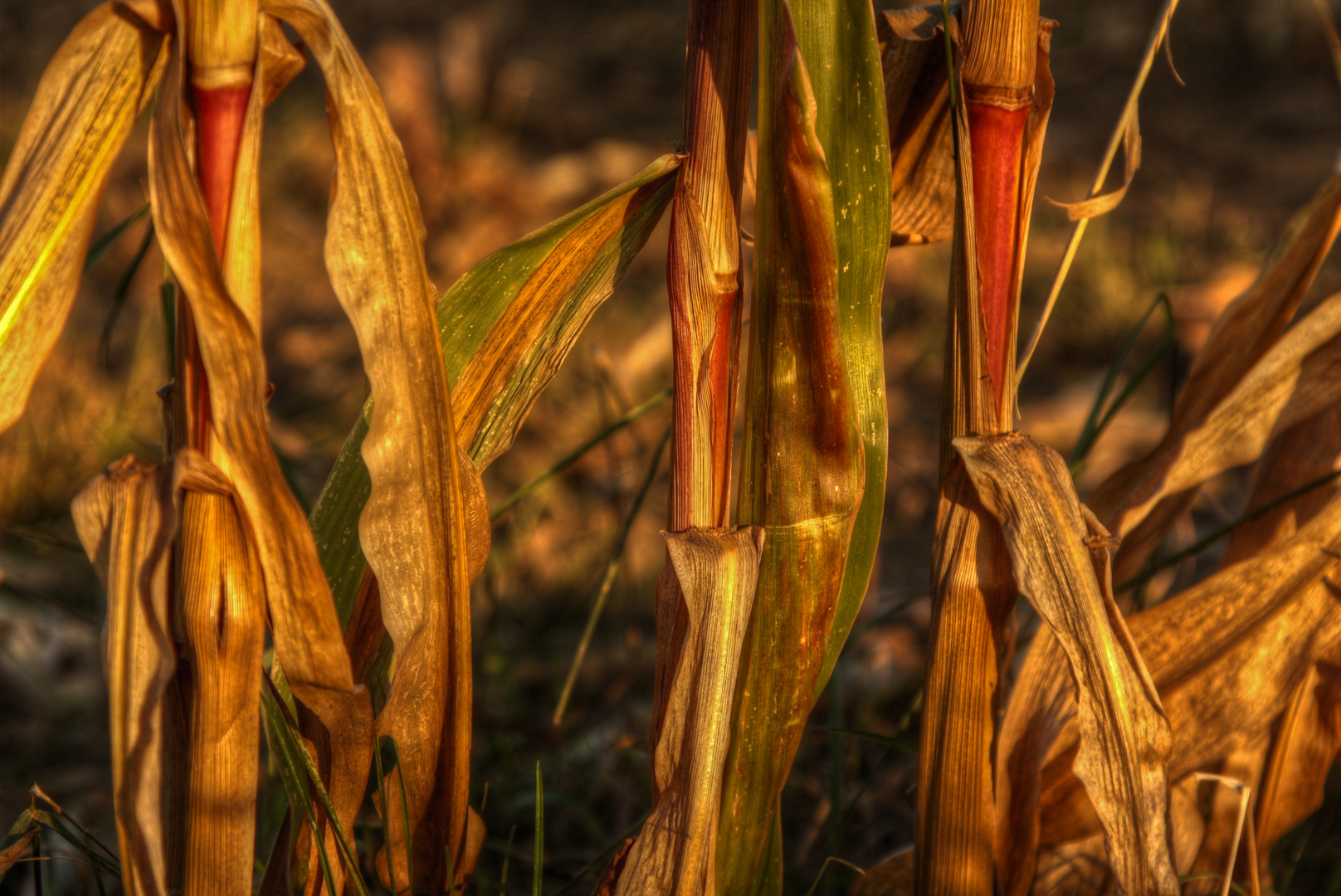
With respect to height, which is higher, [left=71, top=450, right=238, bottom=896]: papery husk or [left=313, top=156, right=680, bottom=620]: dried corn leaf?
[left=313, top=156, right=680, bottom=620]: dried corn leaf

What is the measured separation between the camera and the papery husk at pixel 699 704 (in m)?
0.51

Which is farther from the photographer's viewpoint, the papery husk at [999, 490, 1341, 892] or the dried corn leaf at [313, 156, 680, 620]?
the papery husk at [999, 490, 1341, 892]

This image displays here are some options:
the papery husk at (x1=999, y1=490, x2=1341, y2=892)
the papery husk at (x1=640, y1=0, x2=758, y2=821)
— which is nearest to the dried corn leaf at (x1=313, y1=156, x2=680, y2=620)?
the papery husk at (x1=640, y1=0, x2=758, y2=821)

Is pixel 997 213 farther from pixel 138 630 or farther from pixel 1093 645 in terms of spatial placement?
pixel 138 630

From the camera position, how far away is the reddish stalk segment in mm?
525

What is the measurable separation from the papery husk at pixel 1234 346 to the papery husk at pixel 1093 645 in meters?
0.16

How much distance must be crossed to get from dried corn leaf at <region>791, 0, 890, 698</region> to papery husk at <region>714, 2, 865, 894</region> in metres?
0.02

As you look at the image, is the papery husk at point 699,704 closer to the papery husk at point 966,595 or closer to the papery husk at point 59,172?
the papery husk at point 966,595

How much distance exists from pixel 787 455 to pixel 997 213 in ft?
0.55

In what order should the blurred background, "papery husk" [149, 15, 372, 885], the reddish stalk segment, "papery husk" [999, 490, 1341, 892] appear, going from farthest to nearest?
the blurred background < "papery husk" [999, 490, 1341, 892] < the reddish stalk segment < "papery husk" [149, 15, 372, 885]

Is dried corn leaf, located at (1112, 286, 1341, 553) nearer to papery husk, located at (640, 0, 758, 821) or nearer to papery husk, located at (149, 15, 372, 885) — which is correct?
papery husk, located at (640, 0, 758, 821)

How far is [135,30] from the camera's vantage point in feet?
1.47

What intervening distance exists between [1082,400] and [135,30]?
62.8 inches

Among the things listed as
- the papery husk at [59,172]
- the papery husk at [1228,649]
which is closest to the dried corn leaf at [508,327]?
the papery husk at [59,172]
